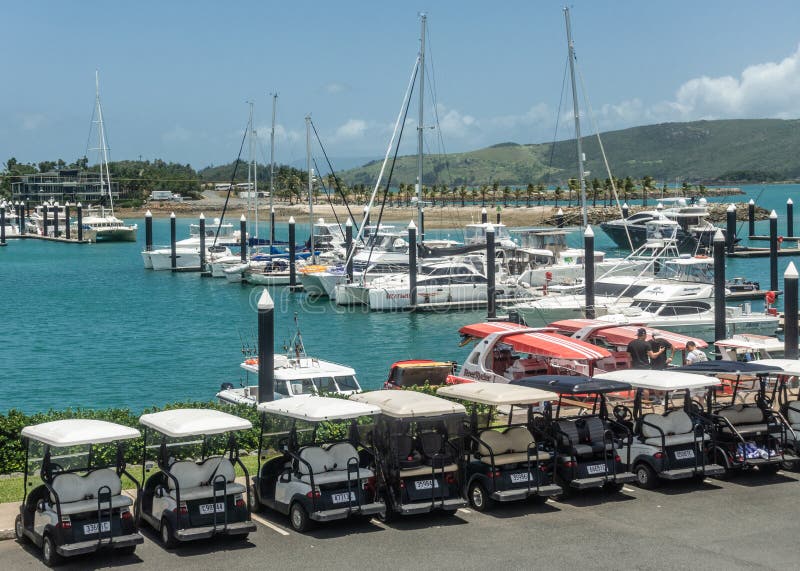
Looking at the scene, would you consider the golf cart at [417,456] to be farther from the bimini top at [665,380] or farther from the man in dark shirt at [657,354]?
the man in dark shirt at [657,354]

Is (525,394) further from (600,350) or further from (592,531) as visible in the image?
(600,350)

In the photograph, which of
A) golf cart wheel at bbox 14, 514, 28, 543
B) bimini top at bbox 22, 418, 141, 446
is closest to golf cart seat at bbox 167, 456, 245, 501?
bimini top at bbox 22, 418, 141, 446

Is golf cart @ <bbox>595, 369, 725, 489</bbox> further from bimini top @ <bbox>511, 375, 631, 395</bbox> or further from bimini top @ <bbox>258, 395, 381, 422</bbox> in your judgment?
bimini top @ <bbox>258, 395, 381, 422</bbox>

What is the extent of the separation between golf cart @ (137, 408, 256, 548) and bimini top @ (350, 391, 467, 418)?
203 cm

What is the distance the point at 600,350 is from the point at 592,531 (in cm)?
1112

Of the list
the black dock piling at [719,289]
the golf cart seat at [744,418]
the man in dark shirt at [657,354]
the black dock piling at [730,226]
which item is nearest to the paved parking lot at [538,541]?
the golf cart seat at [744,418]

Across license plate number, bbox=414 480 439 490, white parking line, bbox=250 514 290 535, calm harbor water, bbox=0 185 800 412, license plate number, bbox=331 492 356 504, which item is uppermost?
license plate number, bbox=414 480 439 490

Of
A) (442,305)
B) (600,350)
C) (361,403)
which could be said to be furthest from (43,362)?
(361,403)

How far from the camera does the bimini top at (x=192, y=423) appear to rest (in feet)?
44.3

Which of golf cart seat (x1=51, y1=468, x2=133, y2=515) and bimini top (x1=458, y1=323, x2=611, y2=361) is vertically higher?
bimini top (x1=458, y1=323, x2=611, y2=361)

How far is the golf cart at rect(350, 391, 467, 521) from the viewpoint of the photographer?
14.6m

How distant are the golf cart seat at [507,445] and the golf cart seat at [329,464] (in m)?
1.78

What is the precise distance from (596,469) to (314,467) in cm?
417

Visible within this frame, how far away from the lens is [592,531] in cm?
1425
